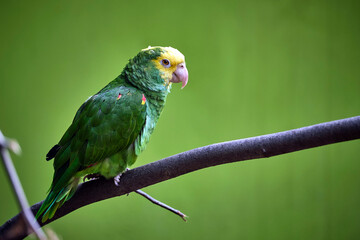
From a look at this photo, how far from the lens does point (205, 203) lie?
98.5 inches

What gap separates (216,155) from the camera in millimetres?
1080

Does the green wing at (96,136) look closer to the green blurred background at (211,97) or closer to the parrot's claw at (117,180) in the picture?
the parrot's claw at (117,180)

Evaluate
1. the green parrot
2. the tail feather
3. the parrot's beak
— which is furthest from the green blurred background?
the tail feather

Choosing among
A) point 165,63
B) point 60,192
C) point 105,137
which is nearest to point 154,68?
point 165,63

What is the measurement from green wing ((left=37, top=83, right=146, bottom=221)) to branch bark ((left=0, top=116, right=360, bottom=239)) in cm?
9

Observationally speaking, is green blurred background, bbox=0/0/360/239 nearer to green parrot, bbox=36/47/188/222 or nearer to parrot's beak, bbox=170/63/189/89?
parrot's beak, bbox=170/63/189/89

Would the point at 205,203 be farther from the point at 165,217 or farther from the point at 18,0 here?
the point at 18,0

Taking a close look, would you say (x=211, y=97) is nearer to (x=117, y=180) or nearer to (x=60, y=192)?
(x=117, y=180)

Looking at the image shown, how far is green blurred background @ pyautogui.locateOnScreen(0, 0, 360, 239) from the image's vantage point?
246 cm

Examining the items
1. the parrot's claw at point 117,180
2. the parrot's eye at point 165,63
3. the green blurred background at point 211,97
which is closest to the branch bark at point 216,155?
the parrot's claw at point 117,180

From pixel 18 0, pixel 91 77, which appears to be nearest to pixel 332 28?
pixel 91 77

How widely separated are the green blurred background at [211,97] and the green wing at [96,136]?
1.18 metres

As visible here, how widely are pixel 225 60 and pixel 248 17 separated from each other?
14.1 inches

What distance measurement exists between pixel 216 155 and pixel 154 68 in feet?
1.91
